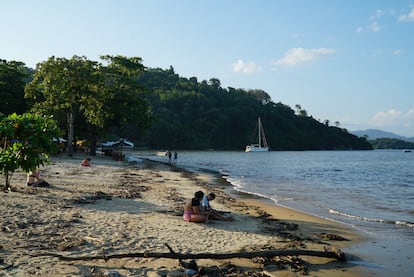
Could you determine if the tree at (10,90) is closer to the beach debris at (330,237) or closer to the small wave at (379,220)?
the small wave at (379,220)

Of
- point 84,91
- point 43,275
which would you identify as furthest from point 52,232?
point 84,91

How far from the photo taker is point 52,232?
8.63 m

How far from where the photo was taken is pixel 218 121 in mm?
133250

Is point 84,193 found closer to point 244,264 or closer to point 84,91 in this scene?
point 244,264

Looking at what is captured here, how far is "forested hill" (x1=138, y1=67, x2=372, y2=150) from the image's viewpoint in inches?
4895

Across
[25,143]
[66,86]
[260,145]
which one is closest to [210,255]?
[25,143]

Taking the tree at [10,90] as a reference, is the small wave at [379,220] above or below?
below

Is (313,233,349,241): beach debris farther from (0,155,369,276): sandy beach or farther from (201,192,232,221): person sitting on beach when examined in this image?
(201,192,232,221): person sitting on beach

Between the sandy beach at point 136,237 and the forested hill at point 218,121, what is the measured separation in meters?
101

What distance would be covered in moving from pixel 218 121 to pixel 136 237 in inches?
4909

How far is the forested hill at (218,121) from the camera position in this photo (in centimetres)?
12432

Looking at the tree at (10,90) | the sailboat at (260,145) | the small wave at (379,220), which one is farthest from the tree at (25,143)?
the sailboat at (260,145)

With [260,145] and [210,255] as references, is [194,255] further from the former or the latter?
[260,145]

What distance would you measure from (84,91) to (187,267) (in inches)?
1298
